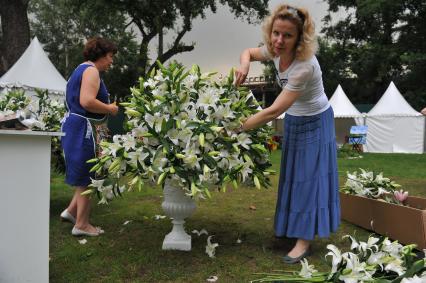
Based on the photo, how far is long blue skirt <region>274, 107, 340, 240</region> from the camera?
135 inches

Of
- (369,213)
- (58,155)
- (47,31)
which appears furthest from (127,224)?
(47,31)

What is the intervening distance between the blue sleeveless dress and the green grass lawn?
0.63m

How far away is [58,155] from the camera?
4898 mm

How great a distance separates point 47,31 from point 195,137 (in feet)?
146

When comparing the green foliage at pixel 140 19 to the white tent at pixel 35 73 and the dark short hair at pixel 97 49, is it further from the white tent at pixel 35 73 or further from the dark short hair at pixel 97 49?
the dark short hair at pixel 97 49

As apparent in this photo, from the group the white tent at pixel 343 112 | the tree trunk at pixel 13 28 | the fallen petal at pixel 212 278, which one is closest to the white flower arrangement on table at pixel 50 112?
the fallen petal at pixel 212 278

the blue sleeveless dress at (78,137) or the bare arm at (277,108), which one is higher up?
the bare arm at (277,108)

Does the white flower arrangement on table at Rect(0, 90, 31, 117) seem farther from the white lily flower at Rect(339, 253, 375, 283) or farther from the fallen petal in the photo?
the white lily flower at Rect(339, 253, 375, 283)

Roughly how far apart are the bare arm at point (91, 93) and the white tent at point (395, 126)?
57.5ft

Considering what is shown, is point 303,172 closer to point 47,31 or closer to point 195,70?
point 195,70

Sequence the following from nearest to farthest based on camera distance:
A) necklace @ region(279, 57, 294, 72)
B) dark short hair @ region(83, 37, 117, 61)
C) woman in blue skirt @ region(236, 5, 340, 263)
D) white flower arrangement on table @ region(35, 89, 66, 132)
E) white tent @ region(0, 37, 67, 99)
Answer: woman in blue skirt @ region(236, 5, 340, 263)
necklace @ region(279, 57, 294, 72)
dark short hair @ region(83, 37, 117, 61)
white flower arrangement on table @ region(35, 89, 66, 132)
white tent @ region(0, 37, 67, 99)

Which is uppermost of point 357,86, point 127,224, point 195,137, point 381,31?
point 381,31

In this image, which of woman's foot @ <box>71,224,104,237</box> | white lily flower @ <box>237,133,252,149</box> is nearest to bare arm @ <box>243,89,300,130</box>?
white lily flower @ <box>237,133,252,149</box>

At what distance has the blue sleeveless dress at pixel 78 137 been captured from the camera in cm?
385
